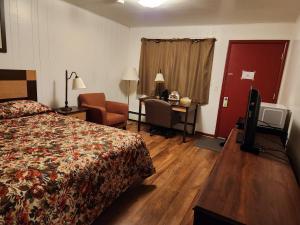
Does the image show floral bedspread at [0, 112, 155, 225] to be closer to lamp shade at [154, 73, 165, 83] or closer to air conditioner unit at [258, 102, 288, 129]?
air conditioner unit at [258, 102, 288, 129]

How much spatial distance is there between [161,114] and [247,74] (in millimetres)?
1852

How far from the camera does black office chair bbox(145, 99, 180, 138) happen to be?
385 cm

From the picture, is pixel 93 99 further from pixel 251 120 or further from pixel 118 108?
pixel 251 120

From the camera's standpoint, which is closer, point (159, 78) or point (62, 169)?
point (62, 169)

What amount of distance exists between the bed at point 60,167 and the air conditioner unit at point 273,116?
1.52 meters

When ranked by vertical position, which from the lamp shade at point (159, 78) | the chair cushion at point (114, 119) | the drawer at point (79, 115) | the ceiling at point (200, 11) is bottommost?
the chair cushion at point (114, 119)

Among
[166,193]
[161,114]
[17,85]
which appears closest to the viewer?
[166,193]

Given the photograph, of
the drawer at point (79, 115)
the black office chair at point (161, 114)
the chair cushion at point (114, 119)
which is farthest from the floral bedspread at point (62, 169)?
the black office chair at point (161, 114)

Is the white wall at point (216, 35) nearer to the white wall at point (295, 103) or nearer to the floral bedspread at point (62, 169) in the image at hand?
the white wall at point (295, 103)

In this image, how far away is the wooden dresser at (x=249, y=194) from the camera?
2.94ft

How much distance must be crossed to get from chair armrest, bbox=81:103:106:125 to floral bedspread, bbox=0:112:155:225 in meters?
0.98

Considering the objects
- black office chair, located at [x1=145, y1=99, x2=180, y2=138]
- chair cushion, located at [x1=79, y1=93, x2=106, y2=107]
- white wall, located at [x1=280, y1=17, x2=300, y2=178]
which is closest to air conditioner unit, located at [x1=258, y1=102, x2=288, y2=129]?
white wall, located at [x1=280, y1=17, x2=300, y2=178]

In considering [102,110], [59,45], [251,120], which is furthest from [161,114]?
[251,120]

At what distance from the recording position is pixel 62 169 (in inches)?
55.5
